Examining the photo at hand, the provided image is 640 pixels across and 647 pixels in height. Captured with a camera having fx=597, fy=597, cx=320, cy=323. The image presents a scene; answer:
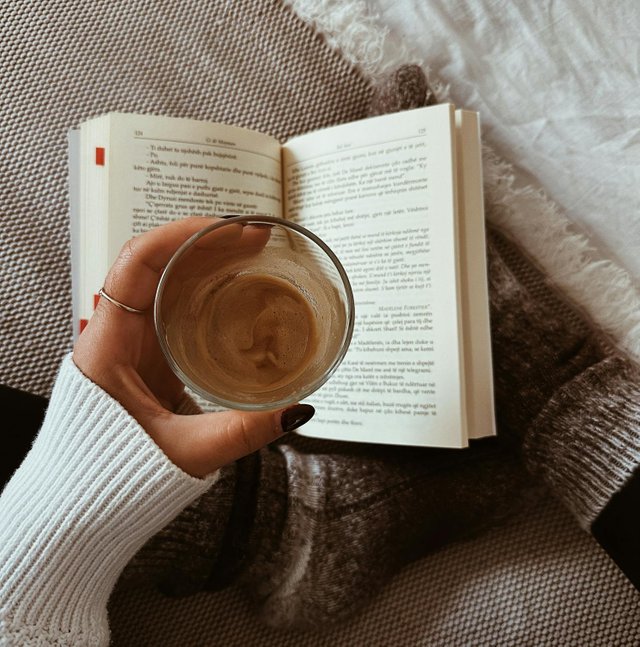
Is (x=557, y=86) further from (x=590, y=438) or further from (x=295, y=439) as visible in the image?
(x=295, y=439)

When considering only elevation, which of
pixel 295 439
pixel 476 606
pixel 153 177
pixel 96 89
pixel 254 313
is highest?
pixel 96 89

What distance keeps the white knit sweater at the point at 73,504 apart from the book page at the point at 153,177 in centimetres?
19

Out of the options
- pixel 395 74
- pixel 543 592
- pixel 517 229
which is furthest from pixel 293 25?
pixel 543 592

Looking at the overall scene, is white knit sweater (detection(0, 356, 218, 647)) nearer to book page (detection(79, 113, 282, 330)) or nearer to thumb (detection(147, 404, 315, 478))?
thumb (detection(147, 404, 315, 478))

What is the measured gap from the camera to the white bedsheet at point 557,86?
0.82 m

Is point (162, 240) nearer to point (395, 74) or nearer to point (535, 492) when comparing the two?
point (395, 74)

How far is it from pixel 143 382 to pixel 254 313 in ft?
0.49

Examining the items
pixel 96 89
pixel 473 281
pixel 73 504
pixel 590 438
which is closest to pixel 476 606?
pixel 590 438

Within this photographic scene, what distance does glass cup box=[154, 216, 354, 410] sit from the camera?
54 cm

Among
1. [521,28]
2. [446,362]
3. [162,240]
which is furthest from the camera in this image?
[521,28]

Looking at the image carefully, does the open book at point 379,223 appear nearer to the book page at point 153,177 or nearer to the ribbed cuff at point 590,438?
the book page at point 153,177

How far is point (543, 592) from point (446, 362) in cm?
37

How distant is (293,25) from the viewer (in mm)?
859

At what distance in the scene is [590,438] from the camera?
29.9 inches
